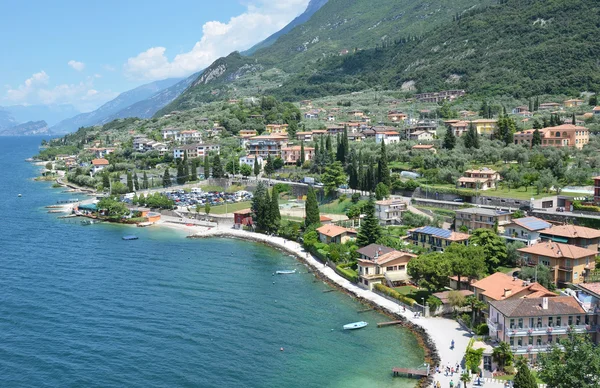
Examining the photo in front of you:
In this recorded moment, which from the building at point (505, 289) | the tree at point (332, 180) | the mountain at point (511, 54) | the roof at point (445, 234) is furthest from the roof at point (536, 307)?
the mountain at point (511, 54)

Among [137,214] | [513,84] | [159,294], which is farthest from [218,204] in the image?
[513,84]

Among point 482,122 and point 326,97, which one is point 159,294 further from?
point 326,97

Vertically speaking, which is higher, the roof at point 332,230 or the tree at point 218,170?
the tree at point 218,170

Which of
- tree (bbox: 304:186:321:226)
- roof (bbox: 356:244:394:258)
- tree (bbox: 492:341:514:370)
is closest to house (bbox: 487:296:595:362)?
tree (bbox: 492:341:514:370)

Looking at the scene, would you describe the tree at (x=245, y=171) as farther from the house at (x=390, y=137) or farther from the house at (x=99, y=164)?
the house at (x=99, y=164)

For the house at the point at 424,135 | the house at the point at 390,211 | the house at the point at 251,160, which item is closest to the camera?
the house at the point at 390,211

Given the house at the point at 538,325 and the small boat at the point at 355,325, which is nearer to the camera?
the house at the point at 538,325

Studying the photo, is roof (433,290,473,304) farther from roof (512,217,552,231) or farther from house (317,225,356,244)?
house (317,225,356,244)
